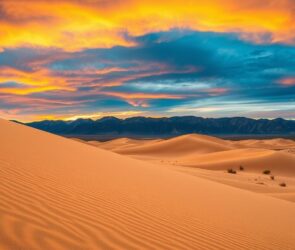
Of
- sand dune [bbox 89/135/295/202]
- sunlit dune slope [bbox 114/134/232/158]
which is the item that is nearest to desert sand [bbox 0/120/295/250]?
sand dune [bbox 89/135/295/202]

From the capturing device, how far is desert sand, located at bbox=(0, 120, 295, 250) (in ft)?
13.1

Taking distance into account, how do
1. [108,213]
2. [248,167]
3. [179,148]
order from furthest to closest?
[179,148] < [248,167] < [108,213]

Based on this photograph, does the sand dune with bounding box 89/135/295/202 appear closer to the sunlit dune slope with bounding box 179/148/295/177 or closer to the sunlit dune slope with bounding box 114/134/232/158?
the sunlit dune slope with bounding box 179/148/295/177

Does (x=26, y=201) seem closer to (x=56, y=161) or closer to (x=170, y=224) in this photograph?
(x=170, y=224)

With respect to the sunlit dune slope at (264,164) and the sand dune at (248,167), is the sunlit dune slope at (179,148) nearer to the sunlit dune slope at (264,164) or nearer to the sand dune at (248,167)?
the sand dune at (248,167)

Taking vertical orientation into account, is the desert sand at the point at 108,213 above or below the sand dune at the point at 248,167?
above

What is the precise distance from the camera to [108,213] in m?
5.23

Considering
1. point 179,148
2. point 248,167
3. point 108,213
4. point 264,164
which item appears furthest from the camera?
point 179,148

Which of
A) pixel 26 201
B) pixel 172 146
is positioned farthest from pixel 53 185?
pixel 172 146

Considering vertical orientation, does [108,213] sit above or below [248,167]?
above

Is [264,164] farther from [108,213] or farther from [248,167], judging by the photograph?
[108,213]

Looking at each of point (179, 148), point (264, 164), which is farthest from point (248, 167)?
point (179, 148)

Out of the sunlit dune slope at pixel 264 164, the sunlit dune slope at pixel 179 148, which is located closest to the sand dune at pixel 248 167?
the sunlit dune slope at pixel 264 164

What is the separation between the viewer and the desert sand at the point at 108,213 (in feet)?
13.1
